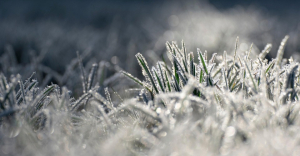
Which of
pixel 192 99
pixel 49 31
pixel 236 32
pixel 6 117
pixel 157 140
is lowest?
pixel 6 117

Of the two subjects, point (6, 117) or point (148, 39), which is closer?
point (6, 117)

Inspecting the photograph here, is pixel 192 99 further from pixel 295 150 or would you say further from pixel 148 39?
pixel 148 39

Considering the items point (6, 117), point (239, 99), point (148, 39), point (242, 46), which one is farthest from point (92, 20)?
point (239, 99)

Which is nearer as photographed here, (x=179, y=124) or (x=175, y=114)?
(x=179, y=124)

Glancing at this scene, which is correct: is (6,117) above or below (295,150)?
below

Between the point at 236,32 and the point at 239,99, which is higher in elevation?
the point at 236,32

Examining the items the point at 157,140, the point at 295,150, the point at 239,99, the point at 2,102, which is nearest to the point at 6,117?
the point at 2,102

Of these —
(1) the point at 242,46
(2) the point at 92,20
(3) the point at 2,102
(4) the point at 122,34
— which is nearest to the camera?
(3) the point at 2,102

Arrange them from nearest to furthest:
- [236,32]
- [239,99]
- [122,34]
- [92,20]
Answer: [239,99], [236,32], [122,34], [92,20]

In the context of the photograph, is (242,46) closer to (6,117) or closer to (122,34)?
(122,34)
